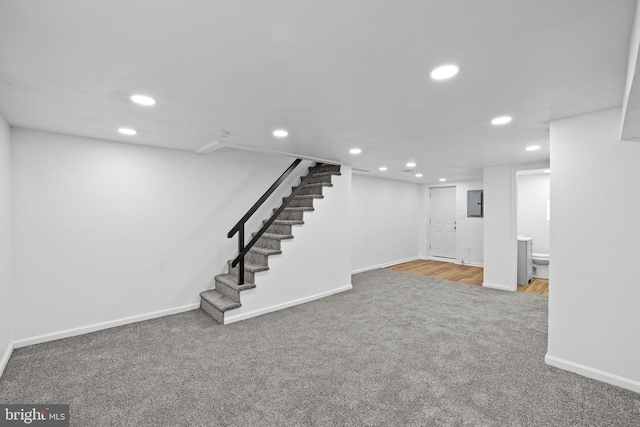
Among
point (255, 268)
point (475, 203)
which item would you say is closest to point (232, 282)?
point (255, 268)

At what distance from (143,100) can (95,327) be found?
9.11ft

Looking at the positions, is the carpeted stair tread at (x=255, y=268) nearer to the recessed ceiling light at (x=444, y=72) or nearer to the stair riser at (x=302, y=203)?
the stair riser at (x=302, y=203)

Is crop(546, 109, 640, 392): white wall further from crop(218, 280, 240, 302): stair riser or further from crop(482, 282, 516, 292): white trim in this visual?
crop(218, 280, 240, 302): stair riser

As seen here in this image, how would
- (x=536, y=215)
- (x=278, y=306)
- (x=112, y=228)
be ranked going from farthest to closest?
1. (x=536, y=215)
2. (x=278, y=306)
3. (x=112, y=228)

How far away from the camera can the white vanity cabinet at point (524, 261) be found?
545cm

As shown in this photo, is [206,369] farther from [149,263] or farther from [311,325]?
[149,263]

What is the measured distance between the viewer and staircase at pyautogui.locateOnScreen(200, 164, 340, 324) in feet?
12.0

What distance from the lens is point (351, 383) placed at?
226cm

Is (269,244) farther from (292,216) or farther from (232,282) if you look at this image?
(232,282)

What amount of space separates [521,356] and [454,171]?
3889mm

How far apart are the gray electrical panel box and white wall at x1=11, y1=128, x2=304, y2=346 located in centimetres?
573

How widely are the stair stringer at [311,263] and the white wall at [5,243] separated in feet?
6.38

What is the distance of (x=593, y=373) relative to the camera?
2.36 m

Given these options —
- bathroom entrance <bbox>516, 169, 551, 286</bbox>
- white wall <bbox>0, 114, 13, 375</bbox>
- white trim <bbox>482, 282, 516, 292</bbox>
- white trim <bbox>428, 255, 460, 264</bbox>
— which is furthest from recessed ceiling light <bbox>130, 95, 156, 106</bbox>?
white trim <bbox>428, 255, 460, 264</bbox>
